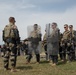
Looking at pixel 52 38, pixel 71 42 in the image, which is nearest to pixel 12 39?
pixel 52 38

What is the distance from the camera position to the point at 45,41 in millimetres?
16953

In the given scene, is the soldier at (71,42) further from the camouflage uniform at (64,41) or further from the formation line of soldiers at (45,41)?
the camouflage uniform at (64,41)

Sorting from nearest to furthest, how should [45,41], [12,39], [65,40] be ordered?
1. [12,39]
2. [65,40]
3. [45,41]

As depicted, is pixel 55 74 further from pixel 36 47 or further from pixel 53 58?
pixel 36 47

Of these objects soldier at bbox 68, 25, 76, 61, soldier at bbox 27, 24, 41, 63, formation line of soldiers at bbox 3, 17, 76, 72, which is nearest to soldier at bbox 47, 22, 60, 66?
formation line of soldiers at bbox 3, 17, 76, 72

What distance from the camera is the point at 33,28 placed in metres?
16.1

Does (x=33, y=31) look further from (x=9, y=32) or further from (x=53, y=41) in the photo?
(x=9, y=32)

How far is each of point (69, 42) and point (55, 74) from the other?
4.67 m

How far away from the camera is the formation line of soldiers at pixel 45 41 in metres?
12.8

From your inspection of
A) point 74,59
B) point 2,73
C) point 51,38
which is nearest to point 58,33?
point 51,38

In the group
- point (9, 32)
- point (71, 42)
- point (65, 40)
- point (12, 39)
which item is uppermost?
point (9, 32)

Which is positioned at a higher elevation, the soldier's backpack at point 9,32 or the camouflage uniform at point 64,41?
the soldier's backpack at point 9,32

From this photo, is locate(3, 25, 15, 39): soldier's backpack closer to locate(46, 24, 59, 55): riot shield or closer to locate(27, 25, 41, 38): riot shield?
locate(46, 24, 59, 55): riot shield

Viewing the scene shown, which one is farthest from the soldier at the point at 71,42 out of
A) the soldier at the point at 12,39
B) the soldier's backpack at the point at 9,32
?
the soldier's backpack at the point at 9,32
